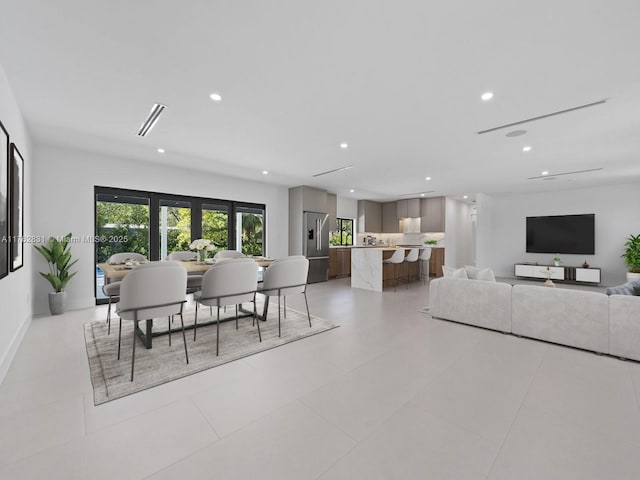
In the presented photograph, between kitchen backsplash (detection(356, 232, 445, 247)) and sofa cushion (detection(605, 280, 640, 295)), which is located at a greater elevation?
kitchen backsplash (detection(356, 232, 445, 247))

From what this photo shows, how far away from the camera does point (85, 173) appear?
4570mm

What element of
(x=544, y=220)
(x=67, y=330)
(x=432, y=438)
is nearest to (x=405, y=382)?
(x=432, y=438)

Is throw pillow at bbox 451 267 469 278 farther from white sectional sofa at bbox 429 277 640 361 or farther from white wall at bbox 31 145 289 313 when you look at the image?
white wall at bbox 31 145 289 313

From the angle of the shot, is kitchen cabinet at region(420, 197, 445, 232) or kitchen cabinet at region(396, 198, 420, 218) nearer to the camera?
kitchen cabinet at region(420, 197, 445, 232)

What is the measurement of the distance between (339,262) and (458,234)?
4224 millimetres

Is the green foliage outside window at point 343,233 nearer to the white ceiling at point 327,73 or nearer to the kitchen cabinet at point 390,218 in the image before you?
the kitchen cabinet at point 390,218

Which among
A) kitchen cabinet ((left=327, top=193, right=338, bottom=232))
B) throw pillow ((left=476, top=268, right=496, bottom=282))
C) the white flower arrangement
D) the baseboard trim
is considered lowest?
the baseboard trim

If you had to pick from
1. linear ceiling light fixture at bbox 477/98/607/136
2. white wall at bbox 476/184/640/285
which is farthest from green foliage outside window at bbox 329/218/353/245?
→ linear ceiling light fixture at bbox 477/98/607/136

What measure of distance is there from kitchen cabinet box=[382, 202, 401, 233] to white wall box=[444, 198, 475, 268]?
1.60 meters

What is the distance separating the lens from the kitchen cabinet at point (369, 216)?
9.47m

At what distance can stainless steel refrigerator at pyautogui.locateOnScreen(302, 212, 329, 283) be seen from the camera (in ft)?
23.4

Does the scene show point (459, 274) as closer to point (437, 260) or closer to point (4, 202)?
point (4, 202)

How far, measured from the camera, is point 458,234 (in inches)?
371

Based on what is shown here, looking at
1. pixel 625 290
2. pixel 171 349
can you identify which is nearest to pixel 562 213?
pixel 625 290
